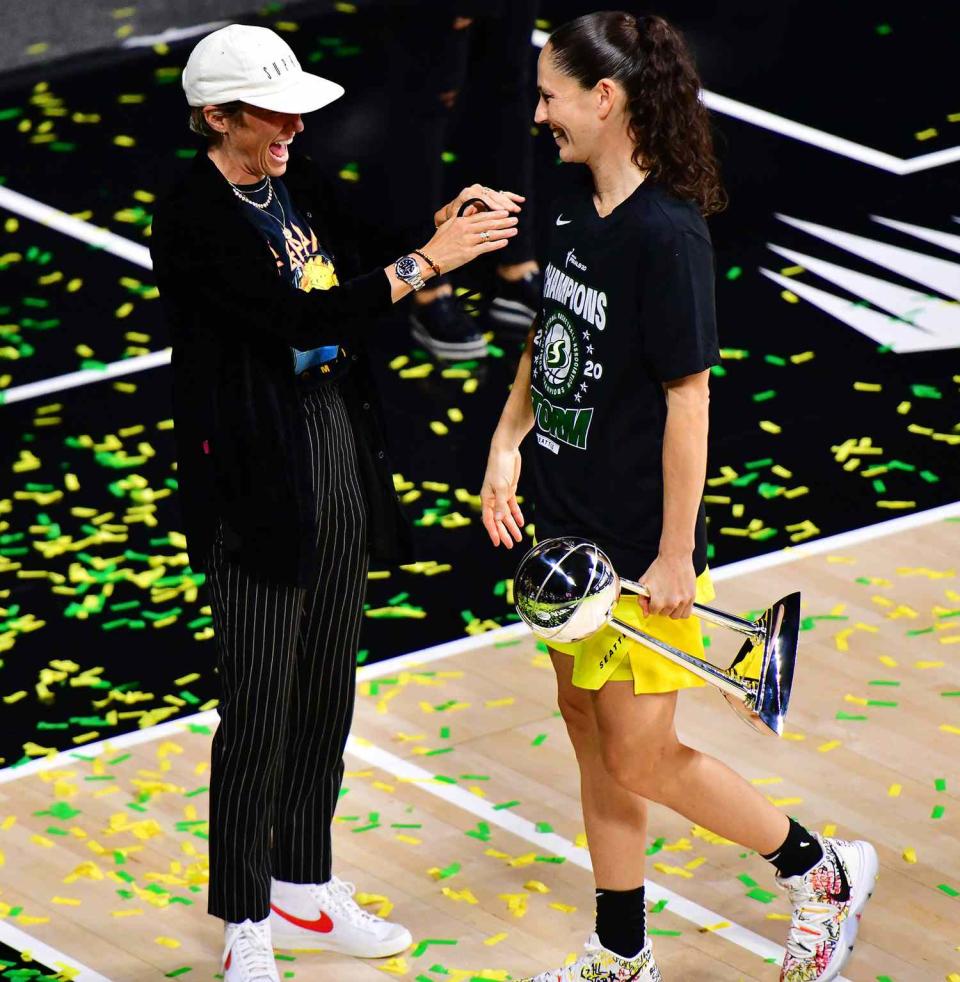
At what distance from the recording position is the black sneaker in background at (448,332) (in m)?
8.64

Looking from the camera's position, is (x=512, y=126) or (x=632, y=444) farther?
(x=512, y=126)

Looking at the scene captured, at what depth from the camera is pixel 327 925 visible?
5.09 m

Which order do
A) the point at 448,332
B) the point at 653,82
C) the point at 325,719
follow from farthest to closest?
the point at 448,332
the point at 325,719
the point at 653,82

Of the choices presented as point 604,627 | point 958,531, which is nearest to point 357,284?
point 604,627

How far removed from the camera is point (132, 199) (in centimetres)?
1009

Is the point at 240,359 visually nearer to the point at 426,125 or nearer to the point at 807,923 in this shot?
the point at 807,923

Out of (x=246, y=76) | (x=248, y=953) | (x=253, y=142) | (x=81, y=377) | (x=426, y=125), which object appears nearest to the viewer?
(x=246, y=76)

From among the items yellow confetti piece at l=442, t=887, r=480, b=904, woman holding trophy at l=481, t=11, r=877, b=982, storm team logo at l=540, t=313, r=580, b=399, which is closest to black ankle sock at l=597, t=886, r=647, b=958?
woman holding trophy at l=481, t=11, r=877, b=982

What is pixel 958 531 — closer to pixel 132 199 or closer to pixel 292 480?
pixel 292 480

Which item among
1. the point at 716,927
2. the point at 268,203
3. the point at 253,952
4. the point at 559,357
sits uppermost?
the point at 268,203

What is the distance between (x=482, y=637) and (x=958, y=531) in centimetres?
169

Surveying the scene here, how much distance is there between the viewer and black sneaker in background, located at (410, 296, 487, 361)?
8641 millimetres

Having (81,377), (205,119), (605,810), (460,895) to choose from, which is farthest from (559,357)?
(81,377)

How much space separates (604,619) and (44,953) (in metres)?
1.64
